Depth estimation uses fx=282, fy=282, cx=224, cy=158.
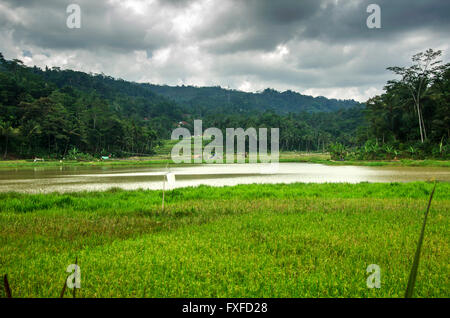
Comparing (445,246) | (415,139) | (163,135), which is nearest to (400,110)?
(415,139)

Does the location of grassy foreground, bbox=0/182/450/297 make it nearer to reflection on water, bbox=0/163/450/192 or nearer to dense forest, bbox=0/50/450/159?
reflection on water, bbox=0/163/450/192

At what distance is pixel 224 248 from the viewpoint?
5.93 metres

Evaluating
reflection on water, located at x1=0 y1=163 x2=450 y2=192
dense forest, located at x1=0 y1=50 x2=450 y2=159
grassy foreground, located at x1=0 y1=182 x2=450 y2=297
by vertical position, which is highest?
dense forest, located at x1=0 y1=50 x2=450 y2=159

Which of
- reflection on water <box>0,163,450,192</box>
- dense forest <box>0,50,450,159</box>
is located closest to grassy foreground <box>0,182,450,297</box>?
reflection on water <box>0,163,450,192</box>

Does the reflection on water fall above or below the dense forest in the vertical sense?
below

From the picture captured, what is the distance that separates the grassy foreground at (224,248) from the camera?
4.12 metres

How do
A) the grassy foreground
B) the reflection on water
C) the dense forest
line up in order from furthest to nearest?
the dense forest → the reflection on water → the grassy foreground

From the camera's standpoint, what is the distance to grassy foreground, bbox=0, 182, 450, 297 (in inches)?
162

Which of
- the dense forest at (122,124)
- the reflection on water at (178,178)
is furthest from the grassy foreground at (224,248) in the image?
the dense forest at (122,124)

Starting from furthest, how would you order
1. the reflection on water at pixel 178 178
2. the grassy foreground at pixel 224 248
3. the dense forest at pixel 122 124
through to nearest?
the dense forest at pixel 122 124 < the reflection on water at pixel 178 178 < the grassy foreground at pixel 224 248

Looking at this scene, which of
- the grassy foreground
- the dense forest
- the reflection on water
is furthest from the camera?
the dense forest

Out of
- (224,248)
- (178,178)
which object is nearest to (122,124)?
(178,178)

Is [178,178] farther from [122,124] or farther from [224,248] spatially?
[122,124]

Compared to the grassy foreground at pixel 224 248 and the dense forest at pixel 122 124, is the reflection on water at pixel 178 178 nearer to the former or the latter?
the grassy foreground at pixel 224 248
